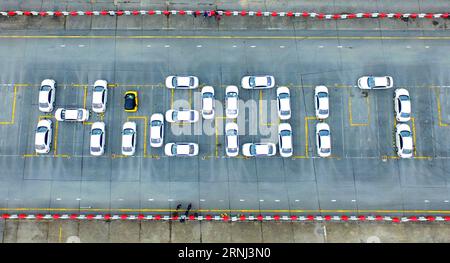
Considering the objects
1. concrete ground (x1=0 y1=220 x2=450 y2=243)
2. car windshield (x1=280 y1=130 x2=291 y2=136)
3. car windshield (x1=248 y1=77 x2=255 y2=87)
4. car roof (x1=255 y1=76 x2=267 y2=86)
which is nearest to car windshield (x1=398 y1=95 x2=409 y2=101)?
car windshield (x1=280 y1=130 x2=291 y2=136)

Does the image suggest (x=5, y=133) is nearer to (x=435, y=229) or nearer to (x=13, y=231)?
(x=13, y=231)

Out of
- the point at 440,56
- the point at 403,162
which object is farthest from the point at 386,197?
the point at 440,56

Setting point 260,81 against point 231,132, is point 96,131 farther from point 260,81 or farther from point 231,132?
point 260,81

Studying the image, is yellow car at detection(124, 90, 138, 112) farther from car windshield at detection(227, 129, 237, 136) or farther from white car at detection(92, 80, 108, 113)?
car windshield at detection(227, 129, 237, 136)

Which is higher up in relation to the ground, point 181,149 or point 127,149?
point 127,149

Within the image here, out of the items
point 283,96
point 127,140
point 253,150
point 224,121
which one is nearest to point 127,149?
point 127,140

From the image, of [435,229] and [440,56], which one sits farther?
[440,56]
